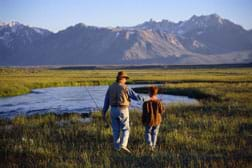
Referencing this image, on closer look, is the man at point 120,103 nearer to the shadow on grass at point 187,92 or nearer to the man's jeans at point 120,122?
the man's jeans at point 120,122

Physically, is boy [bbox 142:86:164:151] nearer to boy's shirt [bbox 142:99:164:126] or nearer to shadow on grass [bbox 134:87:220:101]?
boy's shirt [bbox 142:99:164:126]

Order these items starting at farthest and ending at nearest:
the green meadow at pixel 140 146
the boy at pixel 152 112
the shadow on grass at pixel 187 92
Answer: the shadow on grass at pixel 187 92 < the boy at pixel 152 112 < the green meadow at pixel 140 146

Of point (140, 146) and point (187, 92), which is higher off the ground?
point (140, 146)

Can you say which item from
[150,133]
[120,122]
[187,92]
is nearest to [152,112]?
[150,133]

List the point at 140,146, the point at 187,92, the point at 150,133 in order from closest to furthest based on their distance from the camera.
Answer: the point at 150,133, the point at 140,146, the point at 187,92

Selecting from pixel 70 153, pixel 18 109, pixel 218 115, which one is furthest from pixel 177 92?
pixel 70 153

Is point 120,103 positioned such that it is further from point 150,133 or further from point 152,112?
point 150,133

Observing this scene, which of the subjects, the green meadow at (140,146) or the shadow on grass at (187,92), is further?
the shadow on grass at (187,92)

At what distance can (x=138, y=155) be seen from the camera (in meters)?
12.5

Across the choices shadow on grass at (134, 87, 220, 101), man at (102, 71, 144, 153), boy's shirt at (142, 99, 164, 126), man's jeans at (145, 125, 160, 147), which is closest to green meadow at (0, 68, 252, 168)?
man's jeans at (145, 125, 160, 147)

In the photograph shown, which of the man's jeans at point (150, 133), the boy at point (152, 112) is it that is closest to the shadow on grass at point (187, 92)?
the man's jeans at point (150, 133)

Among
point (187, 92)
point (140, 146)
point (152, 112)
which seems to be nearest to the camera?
point (152, 112)

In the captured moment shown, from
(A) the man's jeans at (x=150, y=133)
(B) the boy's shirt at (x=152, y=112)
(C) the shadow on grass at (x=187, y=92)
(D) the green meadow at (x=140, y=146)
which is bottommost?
(C) the shadow on grass at (x=187, y=92)

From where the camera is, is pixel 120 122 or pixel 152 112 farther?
pixel 152 112
